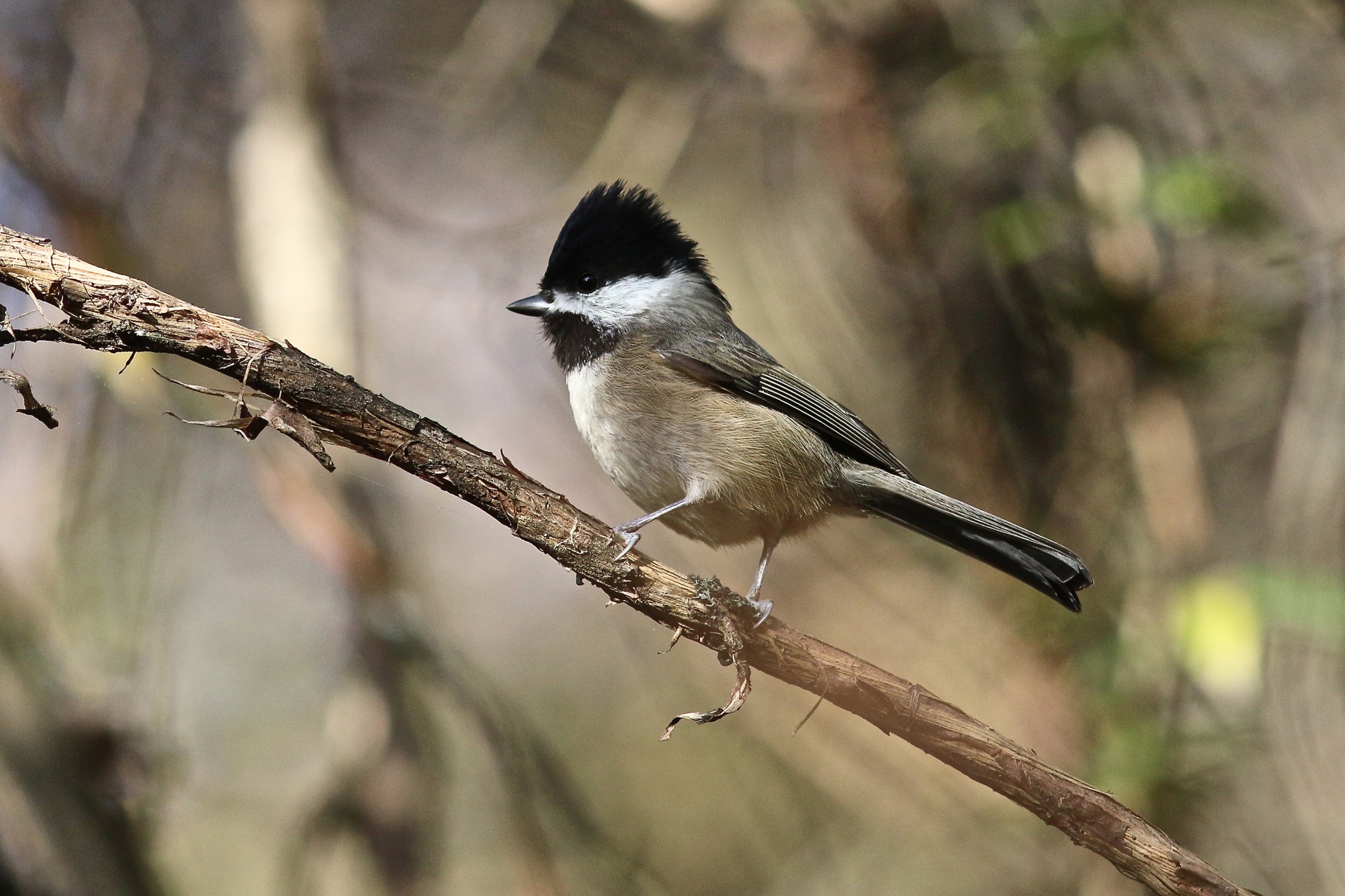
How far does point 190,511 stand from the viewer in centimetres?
427

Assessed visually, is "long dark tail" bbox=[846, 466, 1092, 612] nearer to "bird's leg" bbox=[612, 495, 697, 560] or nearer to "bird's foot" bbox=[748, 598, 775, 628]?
"bird's leg" bbox=[612, 495, 697, 560]

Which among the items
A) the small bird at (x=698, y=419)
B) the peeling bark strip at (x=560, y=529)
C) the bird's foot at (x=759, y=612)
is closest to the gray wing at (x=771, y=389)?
the small bird at (x=698, y=419)

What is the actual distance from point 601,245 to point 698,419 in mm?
771

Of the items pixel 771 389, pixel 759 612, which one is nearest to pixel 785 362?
pixel 771 389

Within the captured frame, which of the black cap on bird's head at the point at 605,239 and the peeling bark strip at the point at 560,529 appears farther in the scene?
the black cap on bird's head at the point at 605,239

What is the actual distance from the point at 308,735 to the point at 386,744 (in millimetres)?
1942

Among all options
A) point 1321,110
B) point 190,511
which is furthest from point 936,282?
point 190,511

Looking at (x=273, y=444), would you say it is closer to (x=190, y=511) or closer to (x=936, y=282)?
(x=190, y=511)

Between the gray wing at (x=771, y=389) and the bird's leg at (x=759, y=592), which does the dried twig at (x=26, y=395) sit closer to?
the bird's leg at (x=759, y=592)

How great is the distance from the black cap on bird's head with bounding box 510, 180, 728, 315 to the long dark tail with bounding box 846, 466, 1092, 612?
3.46ft

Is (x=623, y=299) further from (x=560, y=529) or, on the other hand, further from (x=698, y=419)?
(x=560, y=529)

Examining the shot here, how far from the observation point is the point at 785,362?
183 inches

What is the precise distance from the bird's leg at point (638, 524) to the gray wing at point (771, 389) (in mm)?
421

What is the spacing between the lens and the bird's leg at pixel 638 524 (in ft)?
7.04
